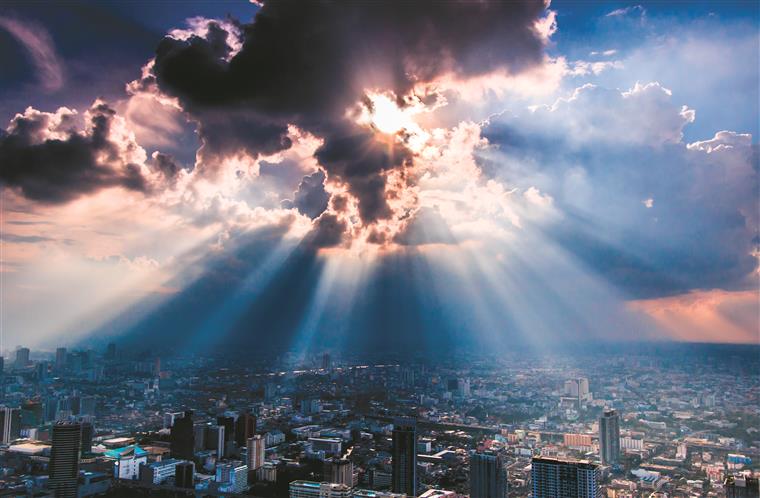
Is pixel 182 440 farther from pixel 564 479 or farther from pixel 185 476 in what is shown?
pixel 564 479

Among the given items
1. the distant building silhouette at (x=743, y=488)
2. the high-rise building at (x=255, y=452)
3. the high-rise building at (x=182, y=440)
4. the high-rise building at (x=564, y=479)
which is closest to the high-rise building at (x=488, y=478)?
the high-rise building at (x=564, y=479)

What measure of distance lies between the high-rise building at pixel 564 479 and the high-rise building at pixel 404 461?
1923 millimetres

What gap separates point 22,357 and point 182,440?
9776 millimetres

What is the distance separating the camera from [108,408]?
48.2 feet

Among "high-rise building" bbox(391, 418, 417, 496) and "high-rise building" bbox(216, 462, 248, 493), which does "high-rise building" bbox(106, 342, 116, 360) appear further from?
"high-rise building" bbox(391, 418, 417, 496)

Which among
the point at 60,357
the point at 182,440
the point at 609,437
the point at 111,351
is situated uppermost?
the point at 111,351

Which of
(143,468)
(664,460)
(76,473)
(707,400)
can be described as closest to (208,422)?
(143,468)

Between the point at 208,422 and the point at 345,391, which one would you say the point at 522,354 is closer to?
the point at 345,391

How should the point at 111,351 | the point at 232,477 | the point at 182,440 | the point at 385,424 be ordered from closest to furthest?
1. the point at 232,477
2. the point at 182,440
3. the point at 385,424
4. the point at 111,351

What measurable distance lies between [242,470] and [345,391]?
7421 millimetres

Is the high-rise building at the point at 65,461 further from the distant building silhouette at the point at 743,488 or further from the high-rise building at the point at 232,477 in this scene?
the distant building silhouette at the point at 743,488

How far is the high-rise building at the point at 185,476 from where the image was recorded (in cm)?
921

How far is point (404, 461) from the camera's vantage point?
8.56 metres

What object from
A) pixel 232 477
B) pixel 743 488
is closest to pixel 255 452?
pixel 232 477
